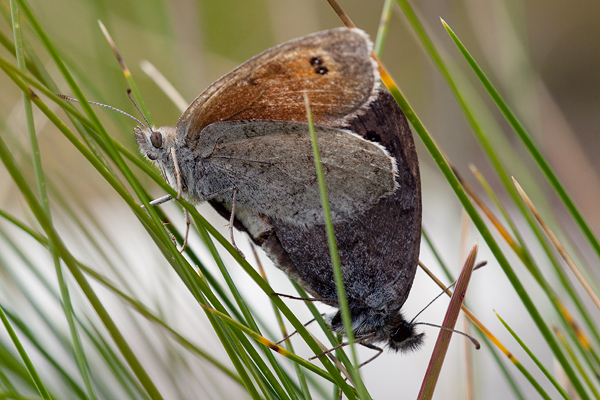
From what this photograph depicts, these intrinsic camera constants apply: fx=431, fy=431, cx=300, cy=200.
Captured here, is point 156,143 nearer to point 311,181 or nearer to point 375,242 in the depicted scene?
point 311,181

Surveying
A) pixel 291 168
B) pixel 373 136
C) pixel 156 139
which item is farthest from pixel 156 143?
pixel 373 136

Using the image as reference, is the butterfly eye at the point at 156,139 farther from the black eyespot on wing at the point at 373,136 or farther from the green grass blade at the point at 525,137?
the green grass blade at the point at 525,137

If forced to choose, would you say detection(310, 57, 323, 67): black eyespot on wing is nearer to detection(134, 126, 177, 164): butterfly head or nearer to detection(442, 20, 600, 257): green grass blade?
detection(442, 20, 600, 257): green grass blade

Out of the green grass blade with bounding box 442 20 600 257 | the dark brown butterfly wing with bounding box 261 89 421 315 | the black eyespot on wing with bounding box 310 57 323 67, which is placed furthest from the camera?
the dark brown butterfly wing with bounding box 261 89 421 315

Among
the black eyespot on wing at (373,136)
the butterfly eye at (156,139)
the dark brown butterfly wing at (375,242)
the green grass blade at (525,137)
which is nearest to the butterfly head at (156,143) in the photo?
the butterfly eye at (156,139)

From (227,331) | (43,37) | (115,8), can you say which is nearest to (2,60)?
(43,37)

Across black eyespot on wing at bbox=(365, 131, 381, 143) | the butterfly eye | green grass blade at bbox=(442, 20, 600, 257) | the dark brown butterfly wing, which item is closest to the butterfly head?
the butterfly eye
